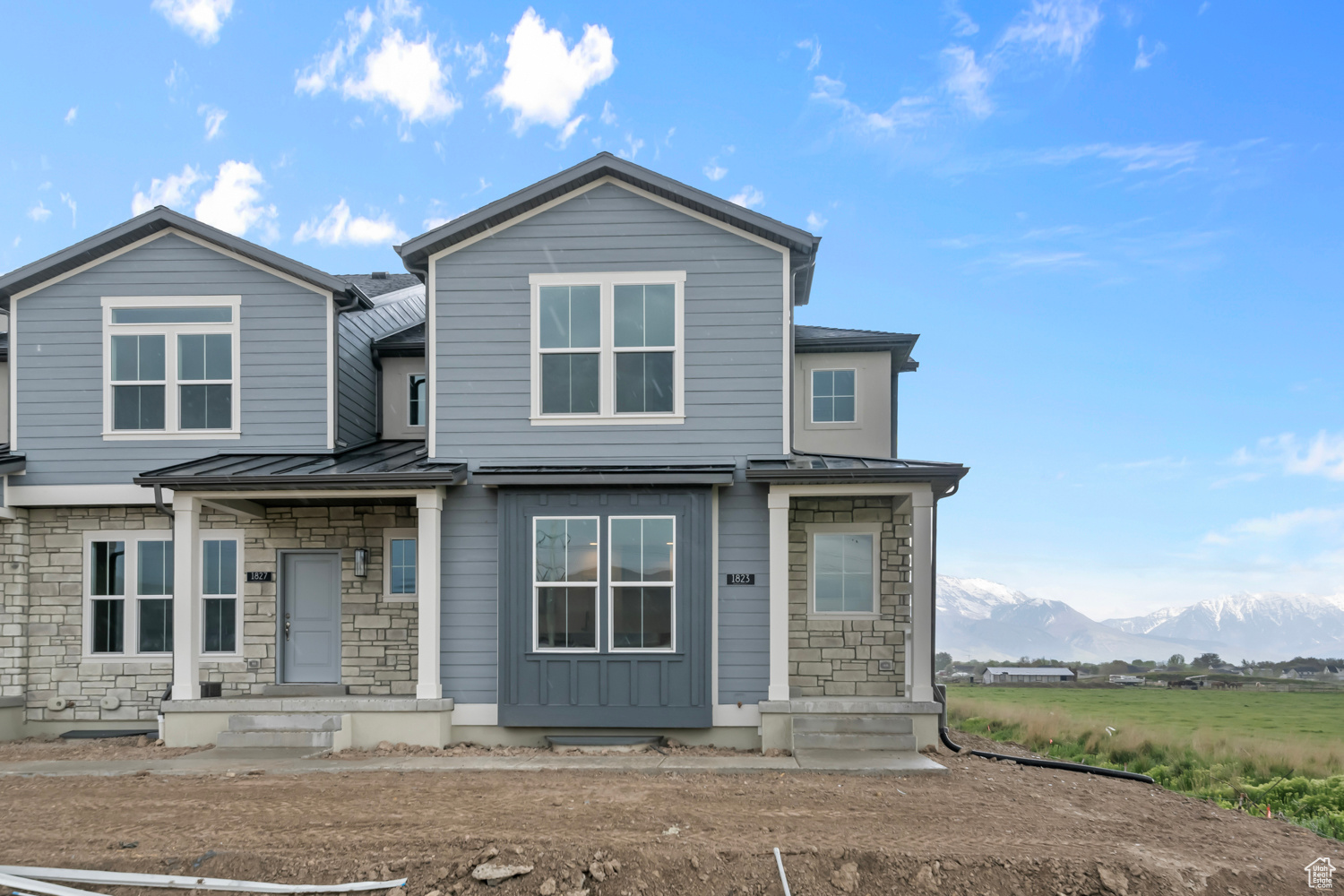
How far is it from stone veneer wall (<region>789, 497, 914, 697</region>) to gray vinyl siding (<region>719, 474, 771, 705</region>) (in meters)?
1.29

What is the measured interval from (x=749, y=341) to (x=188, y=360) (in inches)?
282

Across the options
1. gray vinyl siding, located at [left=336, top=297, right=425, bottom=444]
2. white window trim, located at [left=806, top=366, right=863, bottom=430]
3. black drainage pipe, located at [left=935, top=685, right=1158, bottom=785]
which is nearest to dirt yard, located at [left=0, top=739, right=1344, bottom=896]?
black drainage pipe, located at [left=935, top=685, right=1158, bottom=785]

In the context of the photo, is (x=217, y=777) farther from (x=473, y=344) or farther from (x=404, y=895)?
(x=473, y=344)

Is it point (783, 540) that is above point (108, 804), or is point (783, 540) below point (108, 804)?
above

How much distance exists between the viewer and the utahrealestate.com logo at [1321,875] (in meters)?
6.23

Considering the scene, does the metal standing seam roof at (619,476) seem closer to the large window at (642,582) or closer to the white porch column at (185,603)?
the large window at (642,582)

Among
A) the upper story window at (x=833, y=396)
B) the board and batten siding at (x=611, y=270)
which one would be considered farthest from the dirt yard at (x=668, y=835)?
the upper story window at (x=833, y=396)

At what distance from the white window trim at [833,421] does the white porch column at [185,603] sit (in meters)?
8.13

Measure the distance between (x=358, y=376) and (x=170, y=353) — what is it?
2287 millimetres

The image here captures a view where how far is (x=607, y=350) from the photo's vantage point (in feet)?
36.4

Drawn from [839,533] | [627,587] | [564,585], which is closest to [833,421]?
[839,533]

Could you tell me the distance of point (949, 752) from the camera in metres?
10.3

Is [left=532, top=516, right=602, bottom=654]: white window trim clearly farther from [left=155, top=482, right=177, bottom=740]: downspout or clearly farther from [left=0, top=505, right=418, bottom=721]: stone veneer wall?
[left=155, top=482, right=177, bottom=740]: downspout

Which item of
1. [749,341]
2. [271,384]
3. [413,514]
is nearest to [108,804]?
[413,514]
